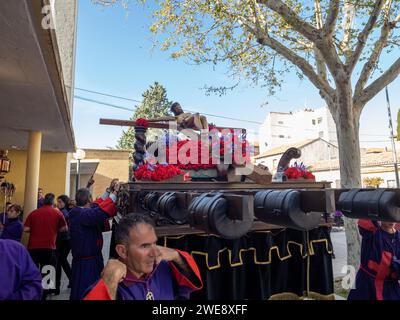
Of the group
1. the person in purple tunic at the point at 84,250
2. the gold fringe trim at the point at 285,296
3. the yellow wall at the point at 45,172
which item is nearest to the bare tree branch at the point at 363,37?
the gold fringe trim at the point at 285,296

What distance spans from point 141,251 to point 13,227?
4.18m

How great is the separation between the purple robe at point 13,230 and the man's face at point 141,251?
13.2 feet

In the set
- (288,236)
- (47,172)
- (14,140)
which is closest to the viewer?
(288,236)

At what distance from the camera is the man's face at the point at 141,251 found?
1.67 metres

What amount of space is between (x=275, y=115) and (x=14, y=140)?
3990 cm

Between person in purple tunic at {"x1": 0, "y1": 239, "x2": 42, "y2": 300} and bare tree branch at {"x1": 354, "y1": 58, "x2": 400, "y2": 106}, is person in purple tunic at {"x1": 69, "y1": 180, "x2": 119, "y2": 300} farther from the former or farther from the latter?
bare tree branch at {"x1": 354, "y1": 58, "x2": 400, "y2": 106}

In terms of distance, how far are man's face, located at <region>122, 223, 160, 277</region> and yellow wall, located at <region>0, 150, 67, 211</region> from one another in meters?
10.8

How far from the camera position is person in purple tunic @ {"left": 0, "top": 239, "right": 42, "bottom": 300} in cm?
167

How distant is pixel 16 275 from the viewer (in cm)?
173

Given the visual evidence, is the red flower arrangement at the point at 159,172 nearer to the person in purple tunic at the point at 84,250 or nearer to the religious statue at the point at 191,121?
the religious statue at the point at 191,121

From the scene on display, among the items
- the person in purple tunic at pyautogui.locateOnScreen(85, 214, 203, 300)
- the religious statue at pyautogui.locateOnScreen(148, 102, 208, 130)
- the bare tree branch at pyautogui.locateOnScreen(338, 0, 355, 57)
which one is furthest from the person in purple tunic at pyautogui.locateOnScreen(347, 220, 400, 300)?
the bare tree branch at pyautogui.locateOnScreen(338, 0, 355, 57)

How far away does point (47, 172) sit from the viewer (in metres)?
11.3
